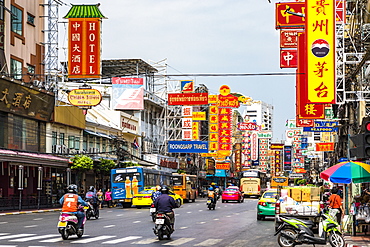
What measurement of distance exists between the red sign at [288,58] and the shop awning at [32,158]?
18637 mm

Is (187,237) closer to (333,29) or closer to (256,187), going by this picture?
(333,29)

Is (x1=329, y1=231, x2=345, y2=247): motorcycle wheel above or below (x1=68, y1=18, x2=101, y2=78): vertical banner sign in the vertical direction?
below

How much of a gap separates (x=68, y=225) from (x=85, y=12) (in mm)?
21111

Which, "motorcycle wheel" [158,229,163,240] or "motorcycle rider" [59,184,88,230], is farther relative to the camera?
"motorcycle rider" [59,184,88,230]

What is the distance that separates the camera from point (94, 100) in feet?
133

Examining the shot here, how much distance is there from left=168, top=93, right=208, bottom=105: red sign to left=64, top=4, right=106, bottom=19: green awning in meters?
24.8

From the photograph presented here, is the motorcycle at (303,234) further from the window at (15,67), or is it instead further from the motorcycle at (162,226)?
the window at (15,67)

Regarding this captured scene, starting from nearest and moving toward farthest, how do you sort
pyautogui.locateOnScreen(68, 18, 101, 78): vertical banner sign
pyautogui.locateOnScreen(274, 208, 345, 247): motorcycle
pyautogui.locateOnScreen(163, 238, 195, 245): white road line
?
pyautogui.locateOnScreen(274, 208, 345, 247): motorcycle < pyautogui.locateOnScreen(163, 238, 195, 245): white road line < pyautogui.locateOnScreen(68, 18, 101, 78): vertical banner sign

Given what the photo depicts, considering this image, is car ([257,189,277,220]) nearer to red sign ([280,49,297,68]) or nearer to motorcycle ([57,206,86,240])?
red sign ([280,49,297,68])

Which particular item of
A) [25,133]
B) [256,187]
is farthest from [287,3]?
[256,187]

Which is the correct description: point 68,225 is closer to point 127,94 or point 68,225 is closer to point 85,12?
point 85,12

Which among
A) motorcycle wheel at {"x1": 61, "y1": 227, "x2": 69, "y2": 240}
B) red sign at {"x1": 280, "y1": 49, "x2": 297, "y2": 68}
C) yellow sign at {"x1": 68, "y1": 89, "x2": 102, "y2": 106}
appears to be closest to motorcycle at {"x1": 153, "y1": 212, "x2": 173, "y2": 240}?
motorcycle wheel at {"x1": 61, "y1": 227, "x2": 69, "y2": 240}

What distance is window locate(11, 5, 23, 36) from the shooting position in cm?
4681

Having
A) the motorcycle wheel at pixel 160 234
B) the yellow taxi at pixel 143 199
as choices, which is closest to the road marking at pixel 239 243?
the motorcycle wheel at pixel 160 234
